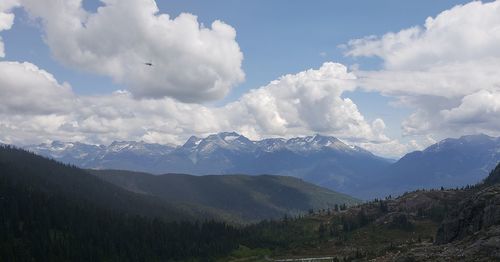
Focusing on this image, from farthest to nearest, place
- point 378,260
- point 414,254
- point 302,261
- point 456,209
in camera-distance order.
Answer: point 302,261
point 456,209
point 378,260
point 414,254

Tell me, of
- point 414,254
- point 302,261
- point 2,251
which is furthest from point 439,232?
point 2,251

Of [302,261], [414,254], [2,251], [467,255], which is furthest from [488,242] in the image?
[2,251]

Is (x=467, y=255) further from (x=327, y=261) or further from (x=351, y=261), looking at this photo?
(x=327, y=261)

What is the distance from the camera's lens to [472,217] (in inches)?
3878

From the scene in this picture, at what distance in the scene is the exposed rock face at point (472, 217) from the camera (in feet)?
298

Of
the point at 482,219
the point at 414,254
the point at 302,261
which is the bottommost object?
the point at 302,261

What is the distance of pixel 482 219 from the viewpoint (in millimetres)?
93125

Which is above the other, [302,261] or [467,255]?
[467,255]

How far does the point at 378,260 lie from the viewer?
99812 millimetres

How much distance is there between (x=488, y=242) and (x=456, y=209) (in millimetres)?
34766

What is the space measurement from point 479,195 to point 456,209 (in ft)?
24.6

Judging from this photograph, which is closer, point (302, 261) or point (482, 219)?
point (482, 219)

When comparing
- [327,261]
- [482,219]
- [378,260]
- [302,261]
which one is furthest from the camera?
[302,261]

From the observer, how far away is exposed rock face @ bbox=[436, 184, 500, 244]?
298 feet
